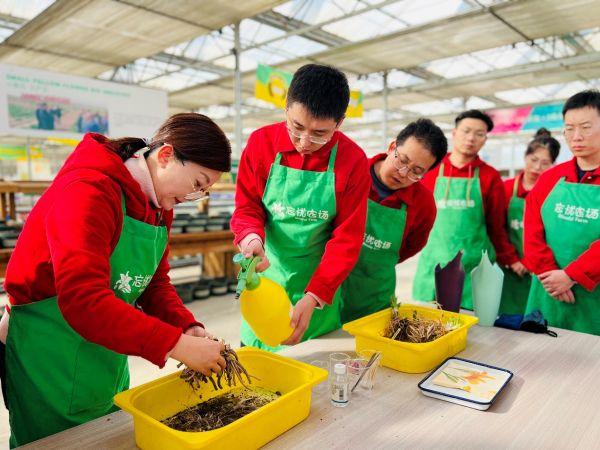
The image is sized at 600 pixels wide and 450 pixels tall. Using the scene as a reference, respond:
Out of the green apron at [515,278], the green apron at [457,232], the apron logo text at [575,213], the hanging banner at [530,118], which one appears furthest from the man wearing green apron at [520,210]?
the hanging banner at [530,118]

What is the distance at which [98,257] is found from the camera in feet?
2.90

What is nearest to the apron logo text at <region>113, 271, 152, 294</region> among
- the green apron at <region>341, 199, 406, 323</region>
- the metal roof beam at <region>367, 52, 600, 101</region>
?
the green apron at <region>341, 199, 406, 323</region>

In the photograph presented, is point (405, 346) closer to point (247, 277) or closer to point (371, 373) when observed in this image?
point (371, 373)

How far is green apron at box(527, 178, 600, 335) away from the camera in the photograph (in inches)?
78.7

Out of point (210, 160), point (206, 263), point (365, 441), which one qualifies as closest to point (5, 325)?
point (210, 160)

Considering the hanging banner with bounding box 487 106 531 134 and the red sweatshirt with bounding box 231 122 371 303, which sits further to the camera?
the hanging banner with bounding box 487 106 531 134

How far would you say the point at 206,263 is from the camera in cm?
605

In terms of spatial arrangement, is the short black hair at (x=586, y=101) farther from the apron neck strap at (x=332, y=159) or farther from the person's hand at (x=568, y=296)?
the apron neck strap at (x=332, y=159)

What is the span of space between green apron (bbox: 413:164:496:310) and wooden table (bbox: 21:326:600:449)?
1.32 metres

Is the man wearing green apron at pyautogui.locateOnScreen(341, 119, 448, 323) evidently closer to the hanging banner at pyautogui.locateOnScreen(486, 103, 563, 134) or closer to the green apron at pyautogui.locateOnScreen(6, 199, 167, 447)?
the green apron at pyautogui.locateOnScreen(6, 199, 167, 447)

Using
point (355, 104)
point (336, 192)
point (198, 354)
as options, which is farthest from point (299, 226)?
point (355, 104)

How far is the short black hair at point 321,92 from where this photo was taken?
1424mm

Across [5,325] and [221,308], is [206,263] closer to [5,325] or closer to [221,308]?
[221,308]

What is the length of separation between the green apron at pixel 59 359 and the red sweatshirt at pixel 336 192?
47cm
